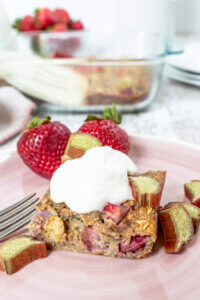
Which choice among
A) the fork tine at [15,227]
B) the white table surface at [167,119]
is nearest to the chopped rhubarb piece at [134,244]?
the fork tine at [15,227]

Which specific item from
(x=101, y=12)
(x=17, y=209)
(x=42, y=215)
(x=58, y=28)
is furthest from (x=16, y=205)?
(x=101, y=12)

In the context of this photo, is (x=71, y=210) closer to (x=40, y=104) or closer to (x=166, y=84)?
(x=40, y=104)

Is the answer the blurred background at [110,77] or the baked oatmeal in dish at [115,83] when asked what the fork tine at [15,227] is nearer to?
the blurred background at [110,77]

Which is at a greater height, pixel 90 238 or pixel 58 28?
pixel 58 28

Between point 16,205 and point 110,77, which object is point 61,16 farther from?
point 16,205

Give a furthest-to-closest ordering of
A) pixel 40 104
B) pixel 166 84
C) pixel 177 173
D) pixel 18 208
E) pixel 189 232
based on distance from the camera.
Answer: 1. pixel 166 84
2. pixel 40 104
3. pixel 177 173
4. pixel 18 208
5. pixel 189 232

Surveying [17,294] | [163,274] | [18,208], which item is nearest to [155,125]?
[18,208]

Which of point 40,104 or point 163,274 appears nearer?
point 163,274

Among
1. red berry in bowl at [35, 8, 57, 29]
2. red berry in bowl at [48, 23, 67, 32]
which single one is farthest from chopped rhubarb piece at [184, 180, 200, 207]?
red berry in bowl at [35, 8, 57, 29]
